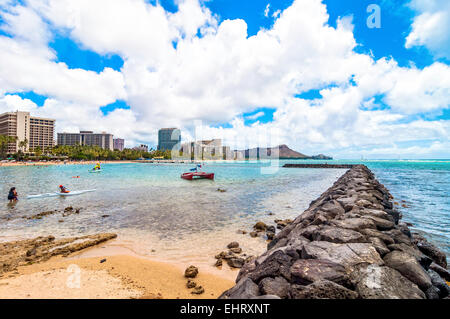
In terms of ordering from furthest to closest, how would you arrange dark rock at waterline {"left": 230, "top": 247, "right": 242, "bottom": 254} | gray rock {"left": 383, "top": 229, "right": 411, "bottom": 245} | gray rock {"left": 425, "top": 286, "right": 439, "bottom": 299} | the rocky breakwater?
1. dark rock at waterline {"left": 230, "top": 247, "right": 242, "bottom": 254}
2. gray rock {"left": 383, "top": 229, "right": 411, "bottom": 245}
3. gray rock {"left": 425, "top": 286, "right": 439, "bottom": 299}
4. the rocky breakwater

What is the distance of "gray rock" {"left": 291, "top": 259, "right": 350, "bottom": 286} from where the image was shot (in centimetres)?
363

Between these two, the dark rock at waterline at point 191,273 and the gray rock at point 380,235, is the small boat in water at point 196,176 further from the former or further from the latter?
the gray rock at point 380,235

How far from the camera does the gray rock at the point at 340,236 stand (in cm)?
516

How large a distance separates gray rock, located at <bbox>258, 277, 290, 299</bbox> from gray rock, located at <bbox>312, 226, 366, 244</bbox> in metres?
2.06

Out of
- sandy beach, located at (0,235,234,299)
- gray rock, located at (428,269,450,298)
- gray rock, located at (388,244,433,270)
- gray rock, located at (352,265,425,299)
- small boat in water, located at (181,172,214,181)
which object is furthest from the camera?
small boat in water, located at (181,172,214,181)

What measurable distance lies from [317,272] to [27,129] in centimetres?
22387

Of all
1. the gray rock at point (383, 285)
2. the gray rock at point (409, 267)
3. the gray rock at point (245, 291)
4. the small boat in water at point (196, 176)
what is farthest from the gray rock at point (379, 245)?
the small boat in water at point (196, 176)

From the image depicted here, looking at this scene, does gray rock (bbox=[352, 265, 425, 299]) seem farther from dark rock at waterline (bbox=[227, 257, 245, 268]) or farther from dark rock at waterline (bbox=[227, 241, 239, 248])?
dark rock at waterline (bbox=[227, 241, 239, 248])

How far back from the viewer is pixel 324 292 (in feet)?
10.6

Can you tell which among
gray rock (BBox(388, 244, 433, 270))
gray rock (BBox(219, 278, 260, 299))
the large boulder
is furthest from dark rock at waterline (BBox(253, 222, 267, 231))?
gray rock (BBox(219, 278, 260, 299))

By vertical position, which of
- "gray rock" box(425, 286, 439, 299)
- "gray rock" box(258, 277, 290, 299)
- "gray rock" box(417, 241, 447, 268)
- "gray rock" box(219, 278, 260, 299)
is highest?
"gray rock" box(425, 286, 439, 299)

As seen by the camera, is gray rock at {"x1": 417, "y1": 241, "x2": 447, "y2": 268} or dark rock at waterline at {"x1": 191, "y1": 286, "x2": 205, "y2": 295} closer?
dark rock at waterline at {"x1": 191, "y1": 286, "x2": 205, "y2": 295}

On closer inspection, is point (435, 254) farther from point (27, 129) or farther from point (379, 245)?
point (27, 129)
